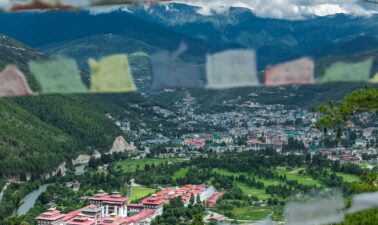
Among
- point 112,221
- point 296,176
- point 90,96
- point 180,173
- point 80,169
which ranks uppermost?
point 90,96

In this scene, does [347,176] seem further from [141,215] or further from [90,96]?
[90,96]

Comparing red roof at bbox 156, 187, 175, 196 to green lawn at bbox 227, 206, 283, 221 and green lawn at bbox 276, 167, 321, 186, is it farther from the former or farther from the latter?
green lawn at bbox 276, 167, 321, 186

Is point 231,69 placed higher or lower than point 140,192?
higher

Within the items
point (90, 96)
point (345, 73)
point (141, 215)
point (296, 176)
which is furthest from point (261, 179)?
point (345, 73)

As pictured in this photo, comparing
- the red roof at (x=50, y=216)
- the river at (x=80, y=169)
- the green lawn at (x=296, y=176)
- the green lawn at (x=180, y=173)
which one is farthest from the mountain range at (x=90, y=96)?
the green lawn at (x=180, y=173)

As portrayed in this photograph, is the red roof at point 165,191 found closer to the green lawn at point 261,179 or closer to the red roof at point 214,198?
the red roof at point 214,198
